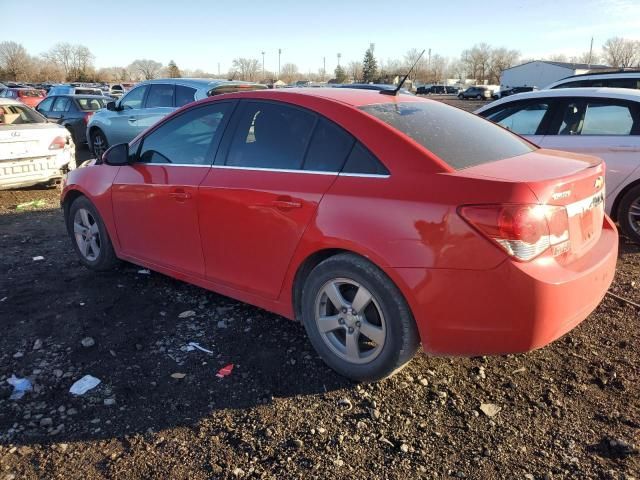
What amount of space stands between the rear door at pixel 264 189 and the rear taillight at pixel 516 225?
35.9 inches

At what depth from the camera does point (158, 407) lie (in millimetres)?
2957

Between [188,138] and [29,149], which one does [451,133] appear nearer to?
[188,138]

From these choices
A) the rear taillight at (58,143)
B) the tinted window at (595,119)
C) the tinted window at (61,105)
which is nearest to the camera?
the tinted window at (595,119)

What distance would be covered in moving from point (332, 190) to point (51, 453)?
78.5 inches

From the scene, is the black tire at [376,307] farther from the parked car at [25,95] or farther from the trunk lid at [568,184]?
the parked car at [25,95]

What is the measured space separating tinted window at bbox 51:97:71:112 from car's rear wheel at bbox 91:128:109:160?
10.8ft

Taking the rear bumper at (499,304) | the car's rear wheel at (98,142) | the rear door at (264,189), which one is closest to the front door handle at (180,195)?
the rear door at (264,189)

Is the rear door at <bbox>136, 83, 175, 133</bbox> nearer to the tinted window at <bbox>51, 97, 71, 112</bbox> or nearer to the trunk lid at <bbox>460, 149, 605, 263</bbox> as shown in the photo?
the tinted window at <bbox>51, 97, 71, 112</bbox>

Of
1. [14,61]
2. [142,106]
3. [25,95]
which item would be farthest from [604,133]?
[14,61]

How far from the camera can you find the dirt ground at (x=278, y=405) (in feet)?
8.23

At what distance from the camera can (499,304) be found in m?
2.56

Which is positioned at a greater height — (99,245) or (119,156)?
(119,156)

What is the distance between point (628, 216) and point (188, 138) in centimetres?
459

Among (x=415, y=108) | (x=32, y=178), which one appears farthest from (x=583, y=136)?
(x=32, y=178)
